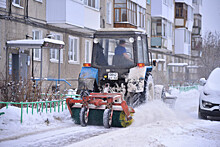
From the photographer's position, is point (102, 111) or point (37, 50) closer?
point (102, 111)

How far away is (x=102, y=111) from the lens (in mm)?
11352

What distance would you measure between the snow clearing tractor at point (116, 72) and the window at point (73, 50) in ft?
42.8

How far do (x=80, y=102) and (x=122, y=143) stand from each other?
3311 mm

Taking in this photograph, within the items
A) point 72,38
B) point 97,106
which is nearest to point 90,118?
point 97,106

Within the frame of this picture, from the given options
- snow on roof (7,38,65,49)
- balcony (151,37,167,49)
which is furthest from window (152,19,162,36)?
snow on roof (7,38,65,49)

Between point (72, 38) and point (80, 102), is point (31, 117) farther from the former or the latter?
point (72, 38)

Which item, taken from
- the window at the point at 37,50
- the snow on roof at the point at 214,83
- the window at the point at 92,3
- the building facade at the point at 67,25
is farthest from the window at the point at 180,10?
the snow on roof at the point at 214,83

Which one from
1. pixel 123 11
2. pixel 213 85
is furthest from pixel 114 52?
pixel 123 11

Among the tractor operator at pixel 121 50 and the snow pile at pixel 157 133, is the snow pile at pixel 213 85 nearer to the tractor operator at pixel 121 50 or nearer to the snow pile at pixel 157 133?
the snow pile at pixel 157 133

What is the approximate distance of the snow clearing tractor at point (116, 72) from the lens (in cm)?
1173

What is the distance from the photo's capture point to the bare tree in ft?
154

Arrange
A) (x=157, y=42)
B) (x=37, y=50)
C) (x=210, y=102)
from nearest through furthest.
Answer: (x=210, y=102), (x=37, y=50), (x=157, y=42)

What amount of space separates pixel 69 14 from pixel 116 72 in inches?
446

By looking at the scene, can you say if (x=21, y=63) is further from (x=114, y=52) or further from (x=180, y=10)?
(x=180, y=10)
